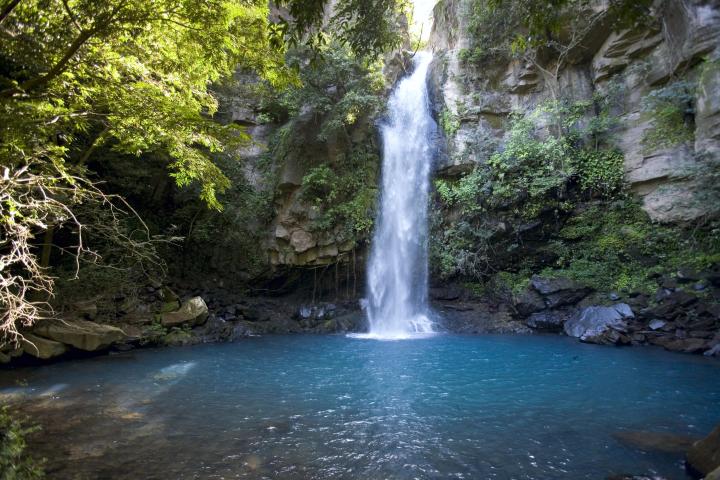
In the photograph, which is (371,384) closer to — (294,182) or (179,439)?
(179,439)

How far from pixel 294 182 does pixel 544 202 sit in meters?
9.36

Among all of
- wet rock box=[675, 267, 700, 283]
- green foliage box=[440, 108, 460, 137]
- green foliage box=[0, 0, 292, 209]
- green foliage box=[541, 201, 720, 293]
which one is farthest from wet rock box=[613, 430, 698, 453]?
green foliage box=[440, 108, 460, 137]

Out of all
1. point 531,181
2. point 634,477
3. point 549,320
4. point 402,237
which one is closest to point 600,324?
point 549,320

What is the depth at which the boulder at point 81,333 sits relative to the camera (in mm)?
9094

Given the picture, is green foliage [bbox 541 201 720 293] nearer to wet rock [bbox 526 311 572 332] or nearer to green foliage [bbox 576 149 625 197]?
green foliage [bbox 576 149 625 197]

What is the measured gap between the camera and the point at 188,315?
12578 millimetres

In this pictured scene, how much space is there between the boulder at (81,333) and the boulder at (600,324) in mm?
13028

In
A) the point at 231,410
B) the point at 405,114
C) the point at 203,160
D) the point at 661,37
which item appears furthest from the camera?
the point at 405,114

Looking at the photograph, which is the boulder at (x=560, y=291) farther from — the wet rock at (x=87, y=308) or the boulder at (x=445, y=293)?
the wet rock at (x=87, y=308)

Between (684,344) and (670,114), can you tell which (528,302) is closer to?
(684,344)

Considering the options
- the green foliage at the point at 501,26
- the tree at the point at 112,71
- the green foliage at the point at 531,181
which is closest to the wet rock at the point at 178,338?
the tree at the point at 112,71

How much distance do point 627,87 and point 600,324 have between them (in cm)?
819

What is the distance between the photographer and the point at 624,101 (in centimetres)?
1355

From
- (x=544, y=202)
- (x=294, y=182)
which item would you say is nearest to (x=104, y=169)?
(x=294, y=182)
